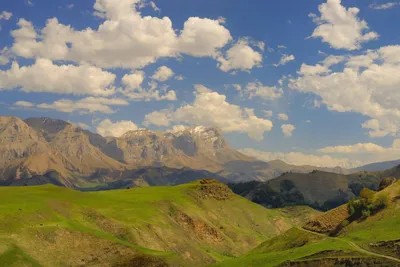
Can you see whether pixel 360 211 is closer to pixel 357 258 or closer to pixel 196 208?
pixel 357 258

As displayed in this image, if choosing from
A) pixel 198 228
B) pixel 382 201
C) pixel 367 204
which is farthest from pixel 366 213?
pixel 198 228

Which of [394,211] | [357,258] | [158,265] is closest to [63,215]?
[158,265]

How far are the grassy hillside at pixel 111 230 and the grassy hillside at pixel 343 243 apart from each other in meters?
23.2

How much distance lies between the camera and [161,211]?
6250 inches

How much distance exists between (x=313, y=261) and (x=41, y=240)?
5655cm

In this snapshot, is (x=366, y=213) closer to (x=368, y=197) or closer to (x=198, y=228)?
(x=368, y=197)

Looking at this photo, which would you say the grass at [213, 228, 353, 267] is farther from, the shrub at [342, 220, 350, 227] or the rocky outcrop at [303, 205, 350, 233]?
the shrub at [342, 220, 350, 227]

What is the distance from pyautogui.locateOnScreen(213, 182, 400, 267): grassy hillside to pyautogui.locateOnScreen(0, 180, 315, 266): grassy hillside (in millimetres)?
23156

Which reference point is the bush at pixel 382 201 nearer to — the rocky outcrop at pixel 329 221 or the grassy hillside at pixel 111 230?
the rocky outcrop at pixel 329 221

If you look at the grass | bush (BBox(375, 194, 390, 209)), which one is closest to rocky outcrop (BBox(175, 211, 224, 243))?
the grass

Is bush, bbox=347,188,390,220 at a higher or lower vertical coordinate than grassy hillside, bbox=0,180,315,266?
higher

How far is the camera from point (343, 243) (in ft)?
271

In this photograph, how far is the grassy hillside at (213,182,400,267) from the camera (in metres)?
74.7

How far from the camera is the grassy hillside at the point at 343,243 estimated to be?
245 ft
